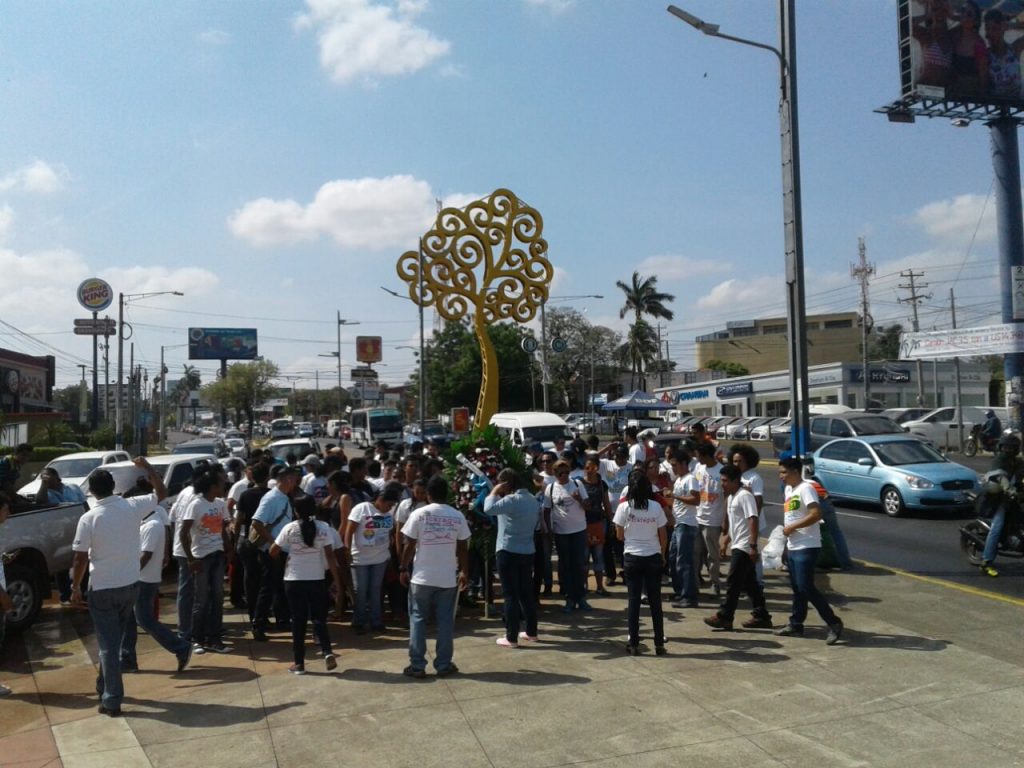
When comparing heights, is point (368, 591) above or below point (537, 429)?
below

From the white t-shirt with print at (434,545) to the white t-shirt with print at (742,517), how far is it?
9.29 ft

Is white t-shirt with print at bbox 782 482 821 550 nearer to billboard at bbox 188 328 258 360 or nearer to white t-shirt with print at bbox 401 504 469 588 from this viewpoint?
white t-shirt with print at bbox 401 504 469 588

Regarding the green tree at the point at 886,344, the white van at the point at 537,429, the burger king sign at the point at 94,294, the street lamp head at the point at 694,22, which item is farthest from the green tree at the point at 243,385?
the street lamp head at the point at 694,22

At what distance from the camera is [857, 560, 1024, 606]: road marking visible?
9.45 metres

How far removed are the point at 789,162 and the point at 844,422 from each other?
12275mm

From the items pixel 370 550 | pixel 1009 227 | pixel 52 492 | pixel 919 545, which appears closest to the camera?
pixel 370 550

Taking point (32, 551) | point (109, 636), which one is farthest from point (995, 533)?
point (32, 551)

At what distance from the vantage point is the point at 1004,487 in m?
10.6

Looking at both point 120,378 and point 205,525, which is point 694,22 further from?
point 120,378

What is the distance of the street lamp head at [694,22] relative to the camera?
12.0 metres

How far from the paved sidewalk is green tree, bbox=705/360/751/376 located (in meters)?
92.3

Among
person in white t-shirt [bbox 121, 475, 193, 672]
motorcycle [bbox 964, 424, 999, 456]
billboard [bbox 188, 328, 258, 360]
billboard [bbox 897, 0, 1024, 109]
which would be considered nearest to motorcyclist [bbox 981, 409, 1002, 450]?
motorcycle [bbox 964, 424, 999, 456]

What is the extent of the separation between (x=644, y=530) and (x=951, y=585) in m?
4.89

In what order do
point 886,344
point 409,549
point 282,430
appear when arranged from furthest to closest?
point 886,344 → point 282,430 → point 409,549
